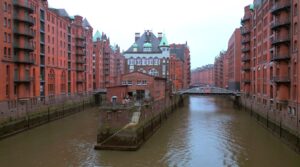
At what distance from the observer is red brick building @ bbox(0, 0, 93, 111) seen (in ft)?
158

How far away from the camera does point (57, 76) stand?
69.0m

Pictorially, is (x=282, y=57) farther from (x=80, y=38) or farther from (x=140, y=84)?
(x=80, y=38)

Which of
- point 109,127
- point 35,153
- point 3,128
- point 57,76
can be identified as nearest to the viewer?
point 35,153

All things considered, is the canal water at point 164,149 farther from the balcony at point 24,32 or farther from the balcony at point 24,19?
the balcony at point 24,19

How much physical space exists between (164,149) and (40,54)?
119ft

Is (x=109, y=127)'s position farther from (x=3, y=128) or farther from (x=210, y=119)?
(x=210, y=119)

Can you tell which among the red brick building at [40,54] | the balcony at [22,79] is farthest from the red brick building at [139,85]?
the red brick building at [40,54]

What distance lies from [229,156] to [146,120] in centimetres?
1103

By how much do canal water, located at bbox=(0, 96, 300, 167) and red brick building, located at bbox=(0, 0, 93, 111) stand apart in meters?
9.31

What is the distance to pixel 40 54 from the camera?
60.6 metres

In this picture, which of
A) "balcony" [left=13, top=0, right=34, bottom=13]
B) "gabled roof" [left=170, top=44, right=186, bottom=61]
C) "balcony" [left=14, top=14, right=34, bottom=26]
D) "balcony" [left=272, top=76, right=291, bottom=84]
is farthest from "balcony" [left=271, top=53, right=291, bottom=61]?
"gabled roof" [left=170, top=44, right=186, bottom=61]

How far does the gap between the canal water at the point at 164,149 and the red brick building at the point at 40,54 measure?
366 inches

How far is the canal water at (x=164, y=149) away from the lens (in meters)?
28.1

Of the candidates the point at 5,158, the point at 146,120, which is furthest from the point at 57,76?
the point at 5,158
